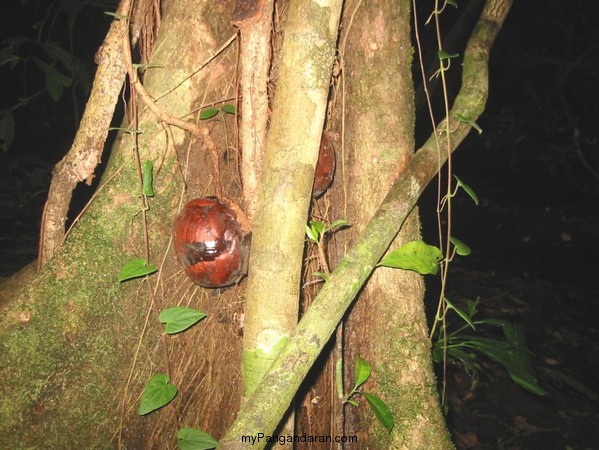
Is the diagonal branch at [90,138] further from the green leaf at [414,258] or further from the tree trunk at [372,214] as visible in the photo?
the green leaf at [414,258]

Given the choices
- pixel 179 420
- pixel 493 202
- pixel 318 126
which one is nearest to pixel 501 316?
pixel 493 202

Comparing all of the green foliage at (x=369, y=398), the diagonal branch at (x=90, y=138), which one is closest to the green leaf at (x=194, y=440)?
the green foliage at (x=369, y=398)

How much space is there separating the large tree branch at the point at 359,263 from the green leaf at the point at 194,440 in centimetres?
46

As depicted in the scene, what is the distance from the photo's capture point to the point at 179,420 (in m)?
1.64

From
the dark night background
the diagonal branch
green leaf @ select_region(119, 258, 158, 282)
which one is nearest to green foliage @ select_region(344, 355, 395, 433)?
green leaf @ select_region(119, 258, 158, 282)

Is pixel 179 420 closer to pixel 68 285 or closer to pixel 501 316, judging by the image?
pixel 68 285

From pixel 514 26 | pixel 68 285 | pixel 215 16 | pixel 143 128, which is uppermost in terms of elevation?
pixel 514 26

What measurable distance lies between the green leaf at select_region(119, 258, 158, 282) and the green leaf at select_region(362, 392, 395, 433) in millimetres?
784

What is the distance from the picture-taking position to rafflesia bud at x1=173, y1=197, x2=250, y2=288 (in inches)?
55.4

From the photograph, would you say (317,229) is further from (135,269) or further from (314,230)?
(135,269)

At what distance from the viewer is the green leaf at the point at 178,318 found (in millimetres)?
1467

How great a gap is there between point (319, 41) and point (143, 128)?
2.59 ft

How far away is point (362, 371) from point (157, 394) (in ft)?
2.14

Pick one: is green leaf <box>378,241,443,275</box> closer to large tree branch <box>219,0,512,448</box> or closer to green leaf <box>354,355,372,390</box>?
large tree branch <box>219,0,512,448</box>
